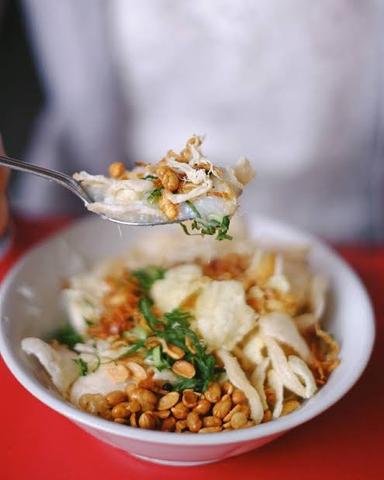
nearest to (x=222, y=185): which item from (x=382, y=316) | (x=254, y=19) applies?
(x=382, y=316)

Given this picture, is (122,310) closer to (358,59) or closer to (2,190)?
(2,190)

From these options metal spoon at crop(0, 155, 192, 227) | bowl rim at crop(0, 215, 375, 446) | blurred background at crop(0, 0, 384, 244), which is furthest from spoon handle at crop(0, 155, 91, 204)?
blurred background at crop(0, 0, 384, 244)

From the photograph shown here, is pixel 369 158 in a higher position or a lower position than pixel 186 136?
lower

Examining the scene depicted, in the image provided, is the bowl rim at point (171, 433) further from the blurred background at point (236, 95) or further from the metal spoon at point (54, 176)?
the blurred background at point (236, 95)

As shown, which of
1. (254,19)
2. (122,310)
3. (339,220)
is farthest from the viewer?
(339,220)

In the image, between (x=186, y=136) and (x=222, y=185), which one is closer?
(x=222, y=185)

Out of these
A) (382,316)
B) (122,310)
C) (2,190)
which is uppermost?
(2,190)

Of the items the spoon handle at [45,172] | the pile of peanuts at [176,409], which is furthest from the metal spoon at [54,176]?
the pile of peanuts at [176,409]

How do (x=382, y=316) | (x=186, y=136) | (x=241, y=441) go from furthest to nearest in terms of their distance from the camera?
(x=186, y=136) < (x=382, y=316) < (x=241, y=441)
